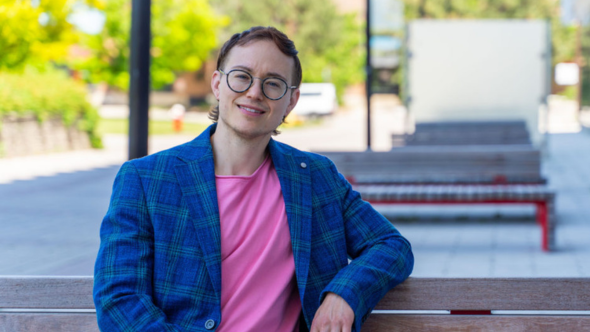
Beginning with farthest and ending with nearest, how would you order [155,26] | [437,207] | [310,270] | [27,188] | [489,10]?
[489,10], [155,26], [27,188], [437,207], [310,270]

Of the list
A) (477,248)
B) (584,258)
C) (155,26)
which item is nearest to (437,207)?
(477,248)

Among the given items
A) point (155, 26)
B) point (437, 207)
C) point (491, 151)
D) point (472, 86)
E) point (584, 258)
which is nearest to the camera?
point (584, 258)

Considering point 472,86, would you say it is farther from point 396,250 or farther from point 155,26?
point 155,26

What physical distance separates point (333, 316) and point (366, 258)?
218 mm

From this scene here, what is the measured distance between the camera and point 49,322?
97.0 inches

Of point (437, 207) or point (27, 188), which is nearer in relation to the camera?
point (437, 207)

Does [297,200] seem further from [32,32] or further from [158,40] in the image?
[158,40]

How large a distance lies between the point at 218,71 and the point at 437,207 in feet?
28.3

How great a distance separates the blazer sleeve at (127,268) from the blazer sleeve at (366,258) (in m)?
0.49

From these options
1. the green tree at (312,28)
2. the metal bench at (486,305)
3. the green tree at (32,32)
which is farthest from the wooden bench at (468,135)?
the green tree at (312,28)

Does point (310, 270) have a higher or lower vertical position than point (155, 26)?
lower

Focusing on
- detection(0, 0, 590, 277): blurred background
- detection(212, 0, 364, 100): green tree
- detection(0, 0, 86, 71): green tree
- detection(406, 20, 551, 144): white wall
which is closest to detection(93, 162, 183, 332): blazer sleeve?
detection(0, 0, 590, 277): blurred background

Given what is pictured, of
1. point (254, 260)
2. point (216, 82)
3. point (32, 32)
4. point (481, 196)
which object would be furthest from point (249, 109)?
point (32, 32)

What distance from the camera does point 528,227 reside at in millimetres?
8875
